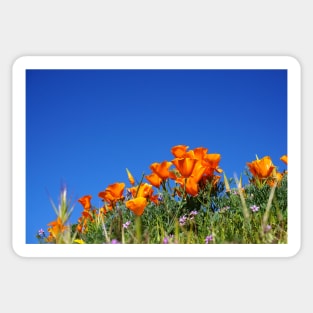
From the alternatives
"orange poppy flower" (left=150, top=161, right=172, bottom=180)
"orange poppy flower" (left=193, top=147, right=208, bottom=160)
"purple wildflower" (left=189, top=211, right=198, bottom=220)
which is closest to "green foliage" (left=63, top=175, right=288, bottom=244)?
"purple wildflower" (left=189, top=211, right=198, bottom=220)

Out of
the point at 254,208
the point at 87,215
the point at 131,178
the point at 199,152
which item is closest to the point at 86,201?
the point at 87,215

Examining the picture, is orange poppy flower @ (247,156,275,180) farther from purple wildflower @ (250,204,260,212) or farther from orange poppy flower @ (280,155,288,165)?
purple wildflower @ (250,204,260,212)

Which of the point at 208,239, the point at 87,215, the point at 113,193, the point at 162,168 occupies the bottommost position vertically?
the point at 208,239

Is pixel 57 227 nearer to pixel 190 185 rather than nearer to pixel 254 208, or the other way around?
pixel 190 185

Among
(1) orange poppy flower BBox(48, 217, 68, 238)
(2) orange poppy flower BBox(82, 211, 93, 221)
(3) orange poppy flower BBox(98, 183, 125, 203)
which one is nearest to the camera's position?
(1) orange poppy flower BBox(48, 217, 68, 238)

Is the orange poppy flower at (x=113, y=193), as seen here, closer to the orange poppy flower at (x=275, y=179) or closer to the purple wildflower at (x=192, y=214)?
the purple wildflower at (x=192, y=214)
